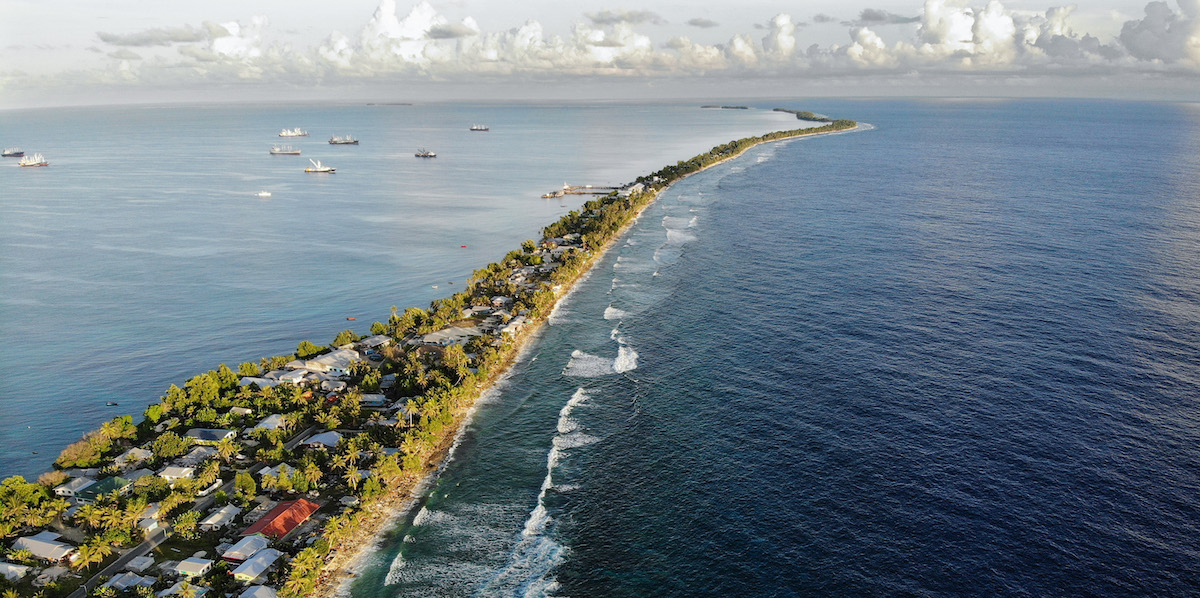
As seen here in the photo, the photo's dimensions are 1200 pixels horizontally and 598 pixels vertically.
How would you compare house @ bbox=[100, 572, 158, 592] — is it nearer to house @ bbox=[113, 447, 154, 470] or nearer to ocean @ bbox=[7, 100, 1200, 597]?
ocean @ bbox=[7, 100, 1200, 597]

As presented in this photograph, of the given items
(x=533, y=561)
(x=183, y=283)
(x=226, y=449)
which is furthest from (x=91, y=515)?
(x=183, y=283)

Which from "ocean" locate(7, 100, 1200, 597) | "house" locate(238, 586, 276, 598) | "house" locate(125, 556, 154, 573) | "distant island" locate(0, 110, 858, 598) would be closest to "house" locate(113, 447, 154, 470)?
"distant island" locate(0, 110, 858, 598)

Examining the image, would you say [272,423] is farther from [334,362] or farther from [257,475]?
[334,362]

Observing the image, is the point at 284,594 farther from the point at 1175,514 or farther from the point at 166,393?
the point at 1175,514

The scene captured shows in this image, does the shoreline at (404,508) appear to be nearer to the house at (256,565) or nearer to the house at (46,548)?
the house at (256,565)

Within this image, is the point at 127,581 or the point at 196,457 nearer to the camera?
the point at 127,581

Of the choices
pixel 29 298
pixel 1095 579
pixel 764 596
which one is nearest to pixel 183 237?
pixel 29 298
